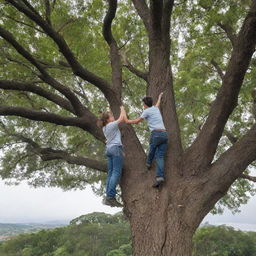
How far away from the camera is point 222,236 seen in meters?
19.7

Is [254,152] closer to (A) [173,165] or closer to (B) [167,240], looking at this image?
(A) [173,165]

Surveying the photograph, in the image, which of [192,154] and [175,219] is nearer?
[175,219]

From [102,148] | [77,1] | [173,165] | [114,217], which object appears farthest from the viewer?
[114,217]

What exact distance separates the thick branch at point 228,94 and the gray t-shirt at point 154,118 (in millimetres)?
663

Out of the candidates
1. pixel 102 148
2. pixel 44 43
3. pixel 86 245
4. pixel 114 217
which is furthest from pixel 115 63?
pixel 114 217

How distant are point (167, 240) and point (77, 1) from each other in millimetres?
6336

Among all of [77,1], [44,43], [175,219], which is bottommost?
[175,219]

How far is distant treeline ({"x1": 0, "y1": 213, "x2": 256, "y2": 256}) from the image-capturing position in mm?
18656

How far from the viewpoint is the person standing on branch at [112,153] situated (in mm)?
4609

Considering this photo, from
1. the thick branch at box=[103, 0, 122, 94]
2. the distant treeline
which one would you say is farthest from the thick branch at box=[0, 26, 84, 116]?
the distant treeline

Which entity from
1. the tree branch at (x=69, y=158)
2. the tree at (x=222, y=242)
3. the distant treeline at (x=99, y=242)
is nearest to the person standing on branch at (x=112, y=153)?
the tree branch at (x=69, y=158)

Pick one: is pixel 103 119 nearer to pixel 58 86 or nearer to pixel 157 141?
pixel 157 141

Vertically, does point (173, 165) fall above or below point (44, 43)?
below

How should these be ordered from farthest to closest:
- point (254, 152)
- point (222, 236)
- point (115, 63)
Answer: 1. point (222, 236)
2. point (115, 63)
3. point (254, 152)
